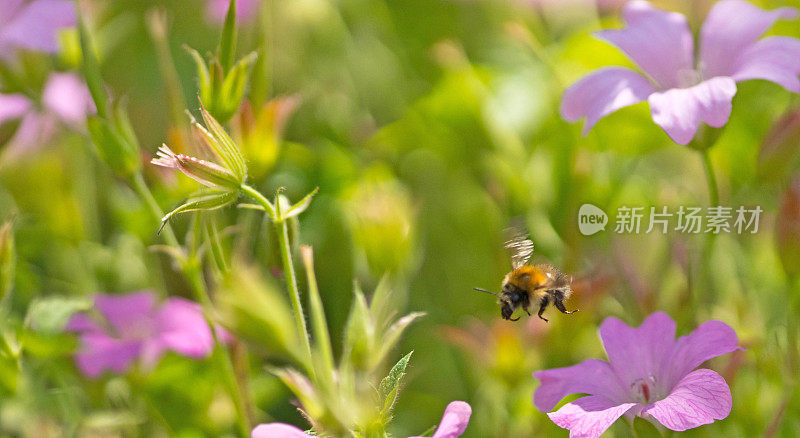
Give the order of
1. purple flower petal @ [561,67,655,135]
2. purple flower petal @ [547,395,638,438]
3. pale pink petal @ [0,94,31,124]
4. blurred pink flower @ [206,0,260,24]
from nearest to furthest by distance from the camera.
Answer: purple flower petal @ [547,395,638,438] → purple flower petal @ [561,67,655,135] → pale pink petal @ [0,94,31,124] → blurred pink flower @ [206,0,260,24]

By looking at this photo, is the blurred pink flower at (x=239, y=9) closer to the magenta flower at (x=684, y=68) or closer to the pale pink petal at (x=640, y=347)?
the magenta flower at (x=684, y=68)

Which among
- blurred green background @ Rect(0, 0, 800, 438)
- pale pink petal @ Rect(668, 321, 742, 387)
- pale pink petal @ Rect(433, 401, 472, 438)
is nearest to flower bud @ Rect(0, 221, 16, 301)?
blurred green background @ Rect(0, 0, 800, 438)

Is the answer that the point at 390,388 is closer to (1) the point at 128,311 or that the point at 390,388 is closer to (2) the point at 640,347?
(2) the point at 640,347

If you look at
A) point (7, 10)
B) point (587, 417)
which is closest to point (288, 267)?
point (587, 417)

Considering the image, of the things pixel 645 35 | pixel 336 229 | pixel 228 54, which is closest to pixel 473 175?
pixel 336 229

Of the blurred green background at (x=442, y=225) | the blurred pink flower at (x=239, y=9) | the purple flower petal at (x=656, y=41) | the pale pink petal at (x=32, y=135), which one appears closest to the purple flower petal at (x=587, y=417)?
the blurred green background at (x=442, y=225)

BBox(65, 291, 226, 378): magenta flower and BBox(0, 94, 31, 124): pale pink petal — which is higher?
BBox(0, 94, 31, 124): pale pink petal

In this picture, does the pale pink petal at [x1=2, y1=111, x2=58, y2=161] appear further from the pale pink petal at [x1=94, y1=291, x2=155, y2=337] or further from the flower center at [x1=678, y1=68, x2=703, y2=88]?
the flower center at [x1=678, y1=68, x2=703, y2=88]
